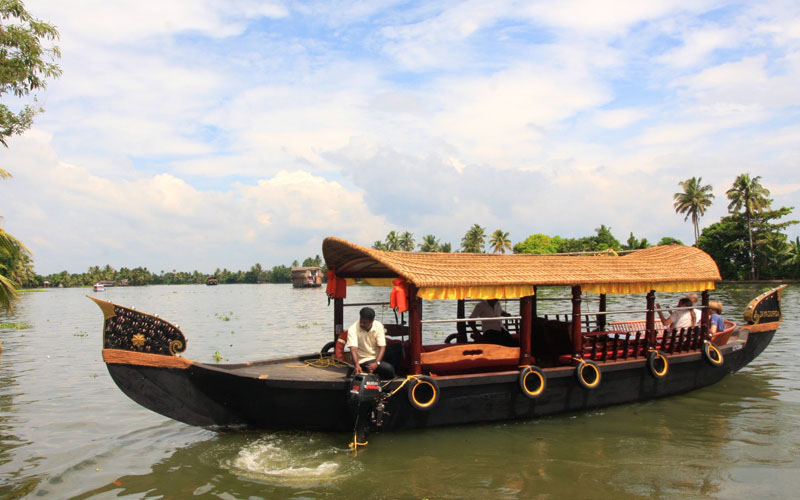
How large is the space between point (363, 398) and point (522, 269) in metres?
2.69

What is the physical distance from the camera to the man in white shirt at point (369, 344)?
641 centimetres

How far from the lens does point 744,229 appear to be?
4425 cm

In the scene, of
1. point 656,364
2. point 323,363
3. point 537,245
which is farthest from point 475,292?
point 537,245

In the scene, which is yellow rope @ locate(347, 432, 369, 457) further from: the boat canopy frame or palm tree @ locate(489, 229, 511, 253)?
palm tree @ locate(489, 229, 511, 253)

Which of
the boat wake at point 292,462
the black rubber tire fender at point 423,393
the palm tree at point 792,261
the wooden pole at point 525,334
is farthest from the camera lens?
the palm tree at point 792,261

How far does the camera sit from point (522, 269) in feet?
23.5

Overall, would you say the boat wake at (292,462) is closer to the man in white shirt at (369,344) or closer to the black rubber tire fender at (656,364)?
the man in white shirt at (369,344)

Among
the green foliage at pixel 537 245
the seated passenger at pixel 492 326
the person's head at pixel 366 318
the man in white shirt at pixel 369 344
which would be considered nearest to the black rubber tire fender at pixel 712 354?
the seated passenger at pixel 492 326

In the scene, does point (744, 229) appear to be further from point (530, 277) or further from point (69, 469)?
point (69, 469)

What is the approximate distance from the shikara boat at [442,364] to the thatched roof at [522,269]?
0.02 meters

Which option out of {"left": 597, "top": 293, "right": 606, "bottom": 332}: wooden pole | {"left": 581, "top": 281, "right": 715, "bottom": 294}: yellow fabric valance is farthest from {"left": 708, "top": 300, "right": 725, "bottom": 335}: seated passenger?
{"left": 597, "top": 293, "right": 606, "bottom": 332}: wooden pole

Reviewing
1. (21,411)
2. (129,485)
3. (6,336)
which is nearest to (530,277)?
(129,485)

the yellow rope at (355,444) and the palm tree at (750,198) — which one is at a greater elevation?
the palm tree at (750,198)

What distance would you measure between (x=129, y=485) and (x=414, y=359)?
325 cm
